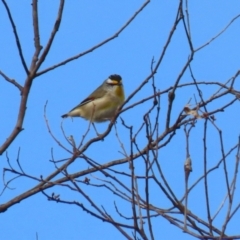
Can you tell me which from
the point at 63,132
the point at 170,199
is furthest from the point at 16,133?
the point at 63,132

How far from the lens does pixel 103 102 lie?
8938mm

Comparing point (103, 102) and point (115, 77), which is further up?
point (115, 77)

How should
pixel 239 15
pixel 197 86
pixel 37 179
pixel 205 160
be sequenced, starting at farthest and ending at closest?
pixel 37 179
pixel 239 15
pixel 197 86
pixel 205 160

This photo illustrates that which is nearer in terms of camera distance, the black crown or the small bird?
the small bird

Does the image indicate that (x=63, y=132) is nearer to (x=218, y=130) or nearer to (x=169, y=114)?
(x=169, y=114)

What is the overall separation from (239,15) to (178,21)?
0.64 metres

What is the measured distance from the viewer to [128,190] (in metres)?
3.47

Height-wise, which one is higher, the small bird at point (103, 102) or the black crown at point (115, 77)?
the black crown at point (115, 77)

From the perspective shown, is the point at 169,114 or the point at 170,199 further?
the point at 169,114

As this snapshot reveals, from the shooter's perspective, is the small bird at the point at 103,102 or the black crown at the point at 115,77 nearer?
the small bird at the point at 103,102

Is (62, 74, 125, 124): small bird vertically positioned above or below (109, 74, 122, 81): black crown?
below

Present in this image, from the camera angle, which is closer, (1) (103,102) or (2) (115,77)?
(1) (103,102)

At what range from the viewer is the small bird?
344 inches

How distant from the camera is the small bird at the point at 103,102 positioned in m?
8.73
